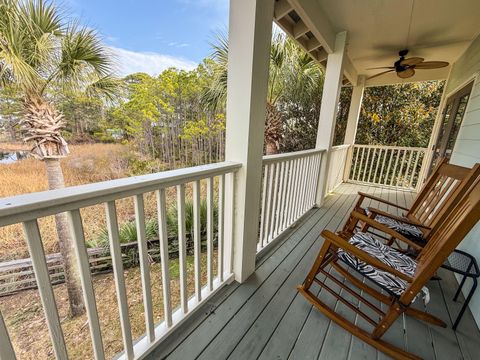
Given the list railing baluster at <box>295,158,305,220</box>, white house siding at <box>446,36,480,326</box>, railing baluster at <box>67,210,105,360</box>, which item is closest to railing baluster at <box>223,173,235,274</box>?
railing baluster at <box>67,210,105,360</box>

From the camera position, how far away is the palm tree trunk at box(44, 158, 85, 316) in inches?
90.1

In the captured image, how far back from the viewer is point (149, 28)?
3.63 m

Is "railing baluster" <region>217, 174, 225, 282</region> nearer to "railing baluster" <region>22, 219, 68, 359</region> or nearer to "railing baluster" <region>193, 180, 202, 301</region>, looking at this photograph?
"railing baluster" <region>193, 180, 202, 301</region>

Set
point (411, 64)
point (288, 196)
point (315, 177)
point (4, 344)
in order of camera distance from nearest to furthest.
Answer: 1. point (4, 344)
2. point (288, 196)
3. point (411, 64)
4. point (315, 177)

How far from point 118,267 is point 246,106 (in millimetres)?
1068

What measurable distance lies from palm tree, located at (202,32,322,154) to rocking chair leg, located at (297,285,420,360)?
10.3 feet

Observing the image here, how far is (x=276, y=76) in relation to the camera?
4035mm

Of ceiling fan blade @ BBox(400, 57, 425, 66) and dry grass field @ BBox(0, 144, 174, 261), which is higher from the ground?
ceiling fan blade @ BBox(400, 57, 425, 66)

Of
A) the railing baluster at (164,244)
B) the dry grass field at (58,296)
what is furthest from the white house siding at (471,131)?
the dry grass field at (58,296)

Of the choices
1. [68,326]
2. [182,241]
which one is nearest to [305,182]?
[182,241]

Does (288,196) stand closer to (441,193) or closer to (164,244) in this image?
(441,193)

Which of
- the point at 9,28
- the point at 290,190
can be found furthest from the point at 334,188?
the point at 9,28

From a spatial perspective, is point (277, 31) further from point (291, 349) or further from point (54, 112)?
point (291, 349)

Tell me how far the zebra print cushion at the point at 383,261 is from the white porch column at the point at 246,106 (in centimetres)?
68
